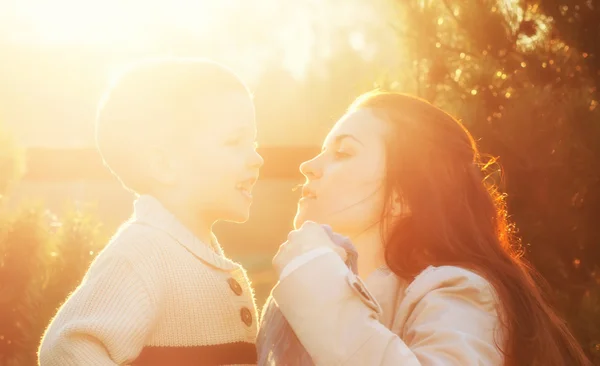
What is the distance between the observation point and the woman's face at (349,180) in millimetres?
2570

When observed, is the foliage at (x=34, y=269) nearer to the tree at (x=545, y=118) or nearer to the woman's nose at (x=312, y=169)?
the tree at (x=545, y=118)

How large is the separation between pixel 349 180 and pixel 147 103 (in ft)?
2.23

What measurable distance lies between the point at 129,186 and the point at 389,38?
2363 mm

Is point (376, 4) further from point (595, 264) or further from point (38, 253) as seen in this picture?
point (38, 253)

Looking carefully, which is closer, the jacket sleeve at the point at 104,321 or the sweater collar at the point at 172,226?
the jacket sleeve at the point at 104,321

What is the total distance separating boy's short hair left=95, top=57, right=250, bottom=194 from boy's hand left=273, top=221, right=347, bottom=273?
1.83 feet

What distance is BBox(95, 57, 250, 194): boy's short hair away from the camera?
8.39ft

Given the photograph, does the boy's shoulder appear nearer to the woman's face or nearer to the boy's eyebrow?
the woman's face

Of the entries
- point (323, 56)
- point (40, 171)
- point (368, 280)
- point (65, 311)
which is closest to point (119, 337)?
point (65, 311)

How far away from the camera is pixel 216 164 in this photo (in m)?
2.56

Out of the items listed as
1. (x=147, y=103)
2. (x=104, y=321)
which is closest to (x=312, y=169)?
(x=147, y=103)

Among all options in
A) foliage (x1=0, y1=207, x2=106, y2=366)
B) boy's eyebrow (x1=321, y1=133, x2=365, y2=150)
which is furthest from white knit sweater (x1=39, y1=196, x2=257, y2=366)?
foliage (x1=0, y1=207, x2=106, y2=366)

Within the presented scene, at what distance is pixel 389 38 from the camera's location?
4.62 meters

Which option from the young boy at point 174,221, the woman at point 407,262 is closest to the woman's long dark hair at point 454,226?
the woman at point 407,262
